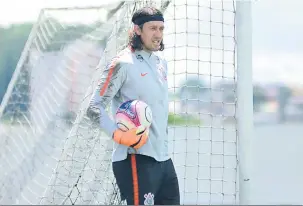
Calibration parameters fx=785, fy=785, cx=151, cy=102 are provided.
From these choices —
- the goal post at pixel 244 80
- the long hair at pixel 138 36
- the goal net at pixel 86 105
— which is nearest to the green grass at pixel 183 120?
the goal net at pixel 86 105

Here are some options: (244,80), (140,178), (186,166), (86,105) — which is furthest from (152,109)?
(186,166)

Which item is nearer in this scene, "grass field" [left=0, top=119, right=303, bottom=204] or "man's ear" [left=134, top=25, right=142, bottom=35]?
"man's ear" [left=134, top=25, right=142, bottom=35]

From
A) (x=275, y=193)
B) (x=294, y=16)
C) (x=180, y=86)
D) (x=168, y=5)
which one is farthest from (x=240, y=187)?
(x=294, y=16)

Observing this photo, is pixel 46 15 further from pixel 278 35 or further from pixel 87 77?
pixel 278 35

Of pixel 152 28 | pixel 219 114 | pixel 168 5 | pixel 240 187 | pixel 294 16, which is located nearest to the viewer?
pixel 152 28

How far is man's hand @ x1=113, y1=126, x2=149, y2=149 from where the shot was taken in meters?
3.37

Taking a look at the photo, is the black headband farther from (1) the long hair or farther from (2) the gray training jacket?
(2) the gray training jacket

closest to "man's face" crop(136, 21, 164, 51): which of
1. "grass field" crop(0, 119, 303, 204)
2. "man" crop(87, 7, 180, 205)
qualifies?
"man" crop(87, 7, 180, 205)

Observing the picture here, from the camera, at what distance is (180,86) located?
183 inches

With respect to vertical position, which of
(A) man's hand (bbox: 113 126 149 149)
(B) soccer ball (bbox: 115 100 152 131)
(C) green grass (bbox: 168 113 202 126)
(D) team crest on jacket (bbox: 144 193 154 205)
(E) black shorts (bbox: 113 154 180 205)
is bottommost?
(D) team crest on jacket (bbox: 144 193 154 205)

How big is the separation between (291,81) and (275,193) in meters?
0.87

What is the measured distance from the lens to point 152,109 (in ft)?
11.6

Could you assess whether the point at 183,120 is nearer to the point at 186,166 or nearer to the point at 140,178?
the point at 186,166

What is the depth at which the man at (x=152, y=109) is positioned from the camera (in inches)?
135
